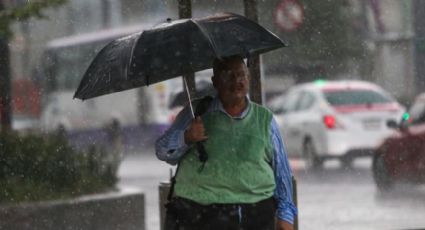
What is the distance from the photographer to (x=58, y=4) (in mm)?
10453

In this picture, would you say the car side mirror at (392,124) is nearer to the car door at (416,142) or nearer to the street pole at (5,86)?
the car door at (416,142)

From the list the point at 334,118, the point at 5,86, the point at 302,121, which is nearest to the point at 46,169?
the point at 5,86

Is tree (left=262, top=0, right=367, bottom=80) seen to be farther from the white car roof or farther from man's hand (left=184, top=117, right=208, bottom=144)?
man's hand (left=184, top=117, right=208, bottom=144)

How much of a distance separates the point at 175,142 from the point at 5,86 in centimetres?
605

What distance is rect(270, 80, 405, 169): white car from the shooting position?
39.5 ft

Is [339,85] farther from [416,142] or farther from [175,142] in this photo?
[175,142]

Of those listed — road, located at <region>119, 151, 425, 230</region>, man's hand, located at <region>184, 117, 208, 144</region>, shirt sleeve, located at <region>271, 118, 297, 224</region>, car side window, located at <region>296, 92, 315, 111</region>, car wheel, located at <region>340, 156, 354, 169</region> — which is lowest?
road, located at <region>119, 151, 425, 230</region>

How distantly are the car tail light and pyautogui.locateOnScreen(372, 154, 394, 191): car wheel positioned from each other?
1.13 metres

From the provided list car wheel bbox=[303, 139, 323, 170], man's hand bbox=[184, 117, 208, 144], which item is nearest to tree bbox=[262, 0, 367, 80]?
car wheel bbox=[303, 139, 323, 170]

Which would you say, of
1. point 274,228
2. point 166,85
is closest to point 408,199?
point 166,85

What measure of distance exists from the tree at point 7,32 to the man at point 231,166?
580 centimetres

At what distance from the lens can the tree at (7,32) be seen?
10336 millimetres

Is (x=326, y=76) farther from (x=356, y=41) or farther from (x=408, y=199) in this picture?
(x=408, y=199)

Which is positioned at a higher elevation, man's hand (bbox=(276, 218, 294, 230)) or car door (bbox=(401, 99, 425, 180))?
man's hand (bbox=(276, 218, 294, 230))
